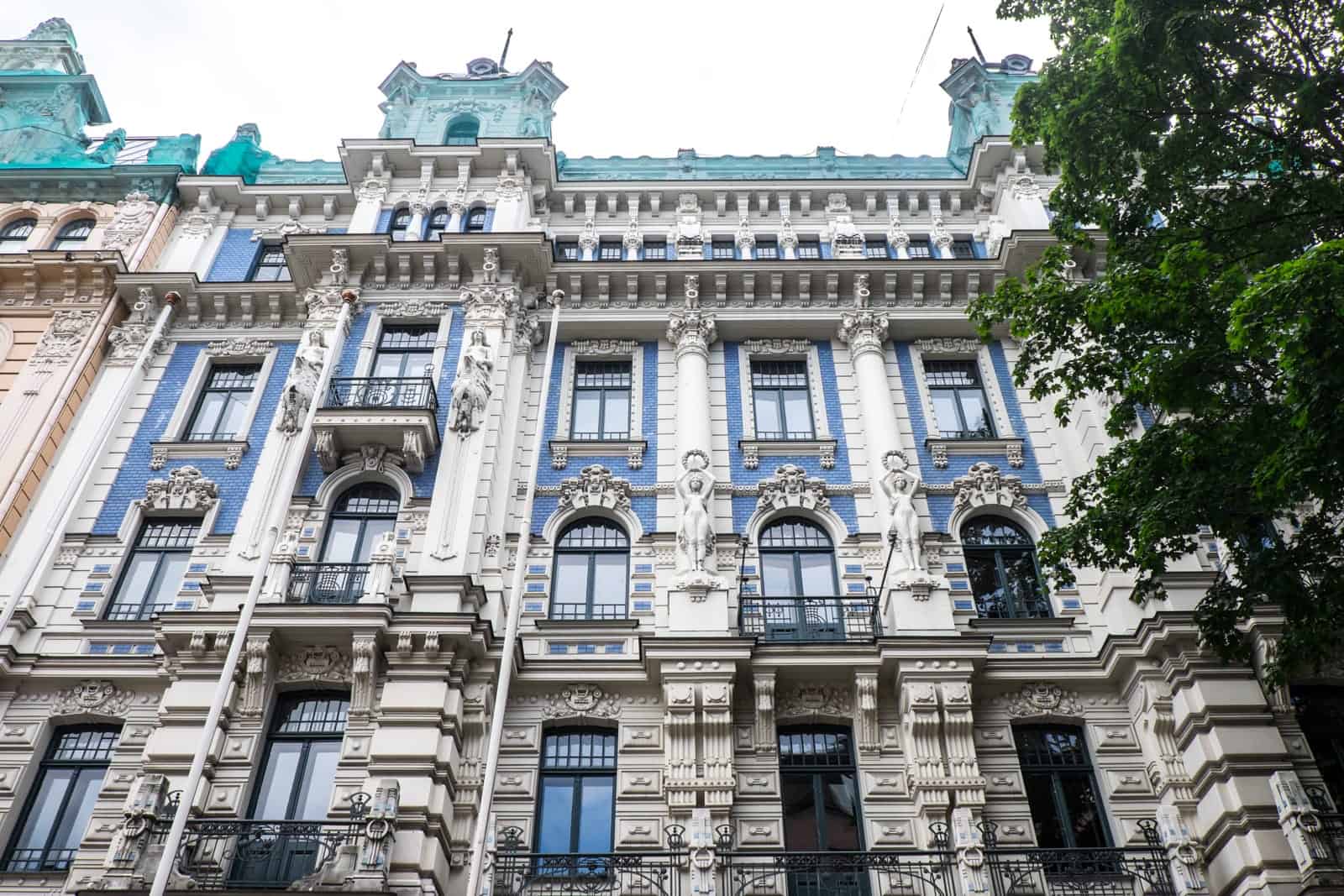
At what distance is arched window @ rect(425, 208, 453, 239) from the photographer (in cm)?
2773

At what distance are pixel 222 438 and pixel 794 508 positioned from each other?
12.8 meters

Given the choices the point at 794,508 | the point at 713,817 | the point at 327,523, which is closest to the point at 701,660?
the point at 713,817

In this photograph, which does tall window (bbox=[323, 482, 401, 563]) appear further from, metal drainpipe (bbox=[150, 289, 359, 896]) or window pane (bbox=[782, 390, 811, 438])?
window pane (bbox=[782, 390, 811, 438])

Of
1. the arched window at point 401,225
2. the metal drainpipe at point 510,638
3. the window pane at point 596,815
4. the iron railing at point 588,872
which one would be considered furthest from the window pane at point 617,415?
the iron railing at point 588,872

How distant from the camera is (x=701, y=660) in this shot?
1881 cm

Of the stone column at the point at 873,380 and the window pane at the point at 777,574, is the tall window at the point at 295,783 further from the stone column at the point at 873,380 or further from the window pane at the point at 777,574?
the stone column at the point at 873,380

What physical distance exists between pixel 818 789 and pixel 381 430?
1127 centimetres

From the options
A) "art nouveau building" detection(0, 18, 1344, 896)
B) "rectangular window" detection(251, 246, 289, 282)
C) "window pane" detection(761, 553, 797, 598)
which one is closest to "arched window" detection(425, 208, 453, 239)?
"art nouveau building" detection(0, 18, 1344, 896)

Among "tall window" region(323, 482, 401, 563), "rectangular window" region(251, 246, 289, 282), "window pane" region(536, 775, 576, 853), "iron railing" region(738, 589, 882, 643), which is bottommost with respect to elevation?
"window pane" region(536, 775, 576, 853)

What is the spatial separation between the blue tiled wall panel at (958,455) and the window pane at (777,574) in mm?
3219

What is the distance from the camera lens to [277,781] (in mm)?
17938

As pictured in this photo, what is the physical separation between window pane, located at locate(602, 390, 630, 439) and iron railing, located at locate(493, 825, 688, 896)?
973cm

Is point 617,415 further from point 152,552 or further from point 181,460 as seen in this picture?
point 152,552

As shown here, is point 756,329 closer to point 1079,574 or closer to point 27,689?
point 1079,574
